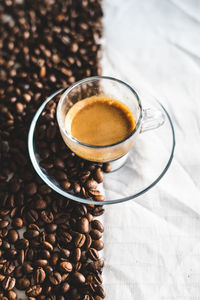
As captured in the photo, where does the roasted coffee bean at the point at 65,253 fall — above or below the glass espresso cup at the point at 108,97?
below

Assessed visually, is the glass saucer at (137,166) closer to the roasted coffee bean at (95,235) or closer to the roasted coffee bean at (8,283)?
the roasted coffee bean at (95,235)

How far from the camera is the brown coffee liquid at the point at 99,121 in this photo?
4.05 ft

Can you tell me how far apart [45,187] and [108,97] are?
1.52 feet

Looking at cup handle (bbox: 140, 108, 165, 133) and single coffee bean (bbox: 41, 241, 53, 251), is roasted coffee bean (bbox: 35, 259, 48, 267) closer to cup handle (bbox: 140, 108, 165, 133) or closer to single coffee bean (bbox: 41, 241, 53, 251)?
single coffee bean (bbox: 41, 241, 53, 251)

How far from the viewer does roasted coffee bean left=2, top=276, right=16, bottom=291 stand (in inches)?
44.3

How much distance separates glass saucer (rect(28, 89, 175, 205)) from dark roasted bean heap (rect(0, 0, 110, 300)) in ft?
0.11

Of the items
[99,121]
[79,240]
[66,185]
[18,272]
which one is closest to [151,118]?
[99,121]

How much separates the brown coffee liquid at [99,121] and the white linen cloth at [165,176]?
29 centimetres

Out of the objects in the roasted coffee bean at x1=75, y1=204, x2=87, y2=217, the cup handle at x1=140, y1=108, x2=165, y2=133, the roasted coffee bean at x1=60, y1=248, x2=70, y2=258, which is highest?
the cup handle at x1=140, y1=108, x2=165, y2=133

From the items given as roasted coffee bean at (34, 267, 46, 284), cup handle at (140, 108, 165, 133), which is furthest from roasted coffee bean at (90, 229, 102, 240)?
cup handle at (140, 108, 165, 133)

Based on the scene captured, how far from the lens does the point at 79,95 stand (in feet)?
4.30

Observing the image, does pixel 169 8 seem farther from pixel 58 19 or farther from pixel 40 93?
pixel 40 93

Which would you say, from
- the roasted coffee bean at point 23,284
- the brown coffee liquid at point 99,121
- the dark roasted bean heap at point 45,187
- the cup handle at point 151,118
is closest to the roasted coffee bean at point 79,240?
the dark roasted bean heap at point 45,187

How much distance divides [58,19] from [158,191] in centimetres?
109
